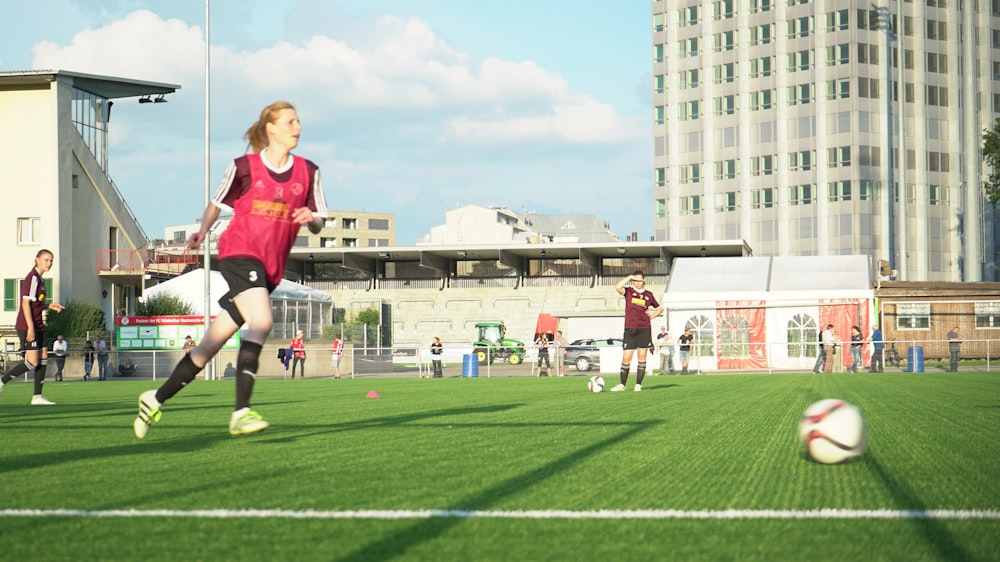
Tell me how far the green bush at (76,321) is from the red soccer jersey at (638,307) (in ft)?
107

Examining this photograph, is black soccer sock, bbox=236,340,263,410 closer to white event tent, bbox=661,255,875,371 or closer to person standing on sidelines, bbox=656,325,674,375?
person standing on sidelines, bbox=656,325,674,375

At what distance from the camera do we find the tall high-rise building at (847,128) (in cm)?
8562

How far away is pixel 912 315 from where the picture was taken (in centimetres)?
4362

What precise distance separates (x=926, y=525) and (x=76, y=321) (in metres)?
45.3

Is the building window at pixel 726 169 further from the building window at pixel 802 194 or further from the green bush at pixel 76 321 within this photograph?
the green bush at pixel 76 321

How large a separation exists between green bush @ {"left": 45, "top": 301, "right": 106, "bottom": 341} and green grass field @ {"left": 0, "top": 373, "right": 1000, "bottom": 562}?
37.9m

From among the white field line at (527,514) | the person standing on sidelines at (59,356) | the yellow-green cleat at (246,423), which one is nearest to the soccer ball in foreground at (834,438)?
the white field line at (527,514)

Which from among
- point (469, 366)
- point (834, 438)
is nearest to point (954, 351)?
point (469, 366)

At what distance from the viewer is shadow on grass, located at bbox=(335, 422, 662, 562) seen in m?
3.37

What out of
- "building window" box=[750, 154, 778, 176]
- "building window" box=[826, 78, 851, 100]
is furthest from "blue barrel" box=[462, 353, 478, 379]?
"building window" box=[826, 78, 851, 100]

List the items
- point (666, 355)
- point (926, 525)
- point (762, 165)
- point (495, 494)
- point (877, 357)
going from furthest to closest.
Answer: point (762, 165), point (666, 355), point (877, 357), point (495, 494), point (926, 525)

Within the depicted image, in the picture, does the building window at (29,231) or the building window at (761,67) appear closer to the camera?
the building window at (29,231)

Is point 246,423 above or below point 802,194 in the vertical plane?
below

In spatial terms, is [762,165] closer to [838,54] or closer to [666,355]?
[838,54]
